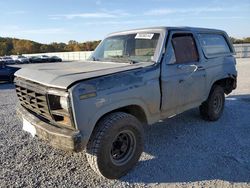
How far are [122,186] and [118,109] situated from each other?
1020 mm

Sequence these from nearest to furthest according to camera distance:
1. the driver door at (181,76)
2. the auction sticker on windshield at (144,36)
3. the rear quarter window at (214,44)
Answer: the driver door at (181,76) < the auction sticker on windshield at (144,36) < the rear quarter window at (214,44)

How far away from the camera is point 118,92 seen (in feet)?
11.7

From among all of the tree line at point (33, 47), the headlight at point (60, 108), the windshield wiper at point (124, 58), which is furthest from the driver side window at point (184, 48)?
the tree line at point (33, 47)

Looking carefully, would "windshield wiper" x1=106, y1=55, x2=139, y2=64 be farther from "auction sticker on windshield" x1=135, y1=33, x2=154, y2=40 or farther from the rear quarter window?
the rear quarter window

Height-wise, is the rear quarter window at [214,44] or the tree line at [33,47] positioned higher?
the rear quarter window at [214,44]

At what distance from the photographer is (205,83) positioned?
211 inches

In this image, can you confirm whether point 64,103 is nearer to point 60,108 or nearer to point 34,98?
point 60,108

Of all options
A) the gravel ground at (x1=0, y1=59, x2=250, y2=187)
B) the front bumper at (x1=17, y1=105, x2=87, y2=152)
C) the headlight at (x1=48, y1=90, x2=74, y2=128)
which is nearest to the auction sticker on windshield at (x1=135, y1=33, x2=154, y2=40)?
the gravel ground at (x1=0, y1=59, x2=250, y2=187)

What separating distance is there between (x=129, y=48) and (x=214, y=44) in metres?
2.17

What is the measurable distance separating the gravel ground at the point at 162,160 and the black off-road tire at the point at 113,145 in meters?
0.15

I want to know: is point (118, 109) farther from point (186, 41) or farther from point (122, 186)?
point (186, 41)

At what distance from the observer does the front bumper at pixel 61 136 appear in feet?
10.5

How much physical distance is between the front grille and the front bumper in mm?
161

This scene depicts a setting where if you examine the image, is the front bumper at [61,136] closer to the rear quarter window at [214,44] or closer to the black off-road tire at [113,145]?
the black off-road tire at [113,145]
